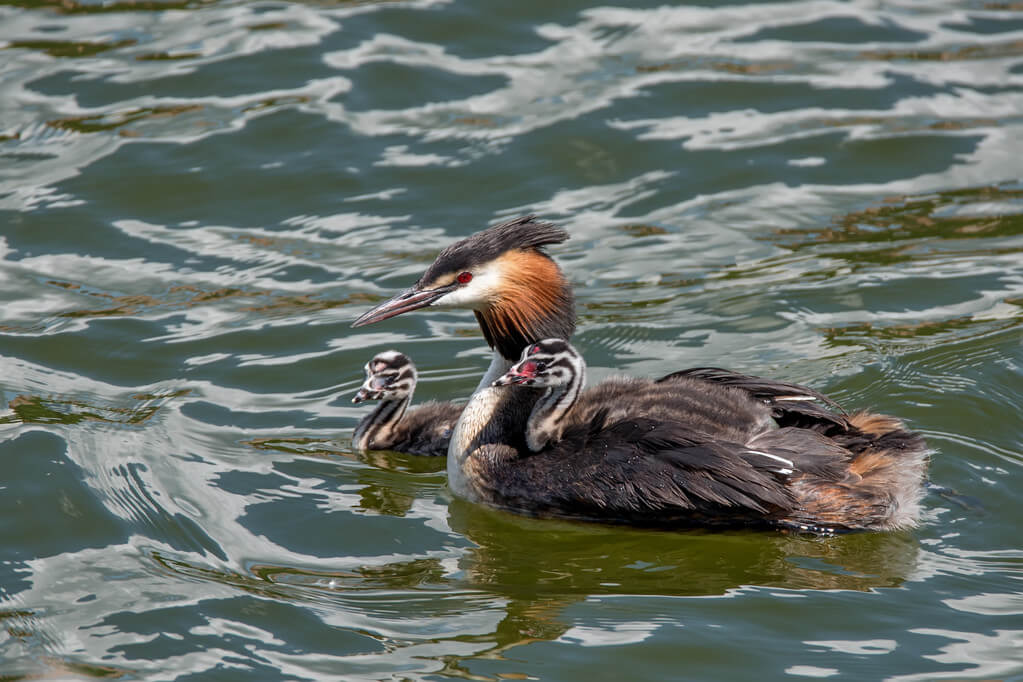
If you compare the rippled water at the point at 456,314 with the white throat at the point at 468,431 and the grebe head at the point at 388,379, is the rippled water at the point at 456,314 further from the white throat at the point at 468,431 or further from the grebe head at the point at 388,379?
the grebe head at the point at 388,379

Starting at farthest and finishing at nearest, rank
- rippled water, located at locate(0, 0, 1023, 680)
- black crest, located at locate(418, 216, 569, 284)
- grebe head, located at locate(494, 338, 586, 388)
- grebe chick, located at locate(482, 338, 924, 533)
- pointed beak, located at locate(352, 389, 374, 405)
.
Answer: pointed beak, located at locate(352, 389, 374, 405) → black crest, located at locate(418, 216, 569, 284) → grebe head, located at locate(494, 338, 586, 388) → grebe chick, located at locate(482, 338, 924, 533) → rippled water, located at locate(0, 0, 1023, 680)

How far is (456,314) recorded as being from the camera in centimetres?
941

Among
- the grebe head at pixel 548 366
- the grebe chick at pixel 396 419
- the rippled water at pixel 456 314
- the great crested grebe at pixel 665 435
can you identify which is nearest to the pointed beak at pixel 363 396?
the grebe chick at pixel 396 419

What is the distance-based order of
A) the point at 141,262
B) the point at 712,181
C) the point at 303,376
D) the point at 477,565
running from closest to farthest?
the point at 477,565 < the point at 303,376 < the point at 141,262 < the point at 712,181

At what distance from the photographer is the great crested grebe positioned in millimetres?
6391

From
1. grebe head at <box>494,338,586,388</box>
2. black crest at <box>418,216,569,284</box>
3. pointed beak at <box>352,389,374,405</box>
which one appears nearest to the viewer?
grebe head at <box>494,338,586,388</box>

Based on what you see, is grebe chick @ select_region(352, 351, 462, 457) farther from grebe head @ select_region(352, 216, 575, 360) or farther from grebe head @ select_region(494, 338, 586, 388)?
grebe head @ select_region(494, 338, 586, 388)

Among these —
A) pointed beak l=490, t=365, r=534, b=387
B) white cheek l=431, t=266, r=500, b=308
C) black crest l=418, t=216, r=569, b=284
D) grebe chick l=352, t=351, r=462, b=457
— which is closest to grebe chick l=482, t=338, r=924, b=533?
pointed beak l=490, t=365, r=534, b=387

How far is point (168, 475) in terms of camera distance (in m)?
7.22

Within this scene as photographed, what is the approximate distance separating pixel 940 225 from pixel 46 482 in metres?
6.53

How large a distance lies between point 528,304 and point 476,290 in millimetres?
279

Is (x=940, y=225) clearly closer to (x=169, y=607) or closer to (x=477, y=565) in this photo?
(x=477, y=565)

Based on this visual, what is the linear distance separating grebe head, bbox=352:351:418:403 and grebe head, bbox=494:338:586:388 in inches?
36.9

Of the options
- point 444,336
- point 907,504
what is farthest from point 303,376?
point 907,504
